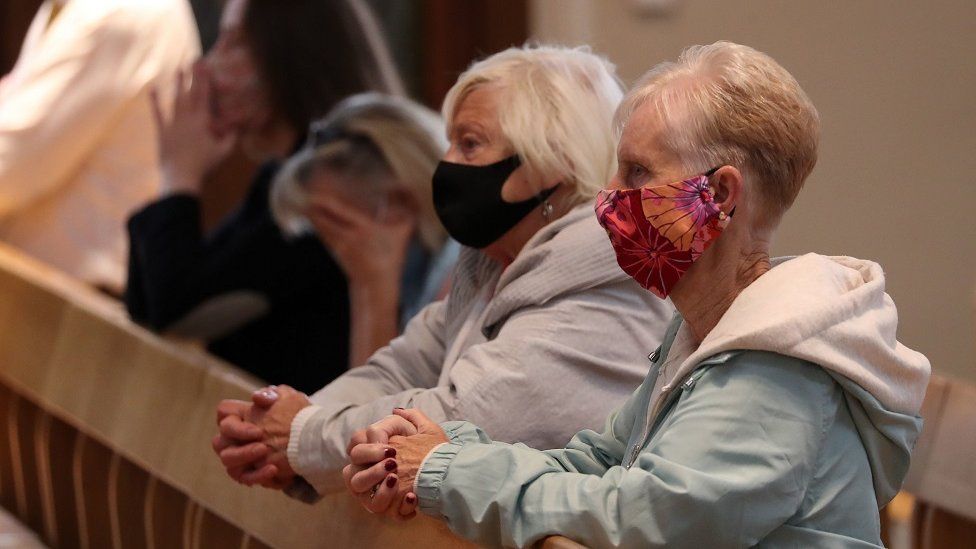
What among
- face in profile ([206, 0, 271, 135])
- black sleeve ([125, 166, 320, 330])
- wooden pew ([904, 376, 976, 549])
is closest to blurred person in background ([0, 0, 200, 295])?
face in profile ([206, 0, 271, 135])

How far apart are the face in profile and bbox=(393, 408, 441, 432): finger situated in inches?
82.9

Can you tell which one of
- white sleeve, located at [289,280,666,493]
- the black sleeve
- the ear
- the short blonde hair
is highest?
the short blonde hair

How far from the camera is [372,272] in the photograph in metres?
3.31

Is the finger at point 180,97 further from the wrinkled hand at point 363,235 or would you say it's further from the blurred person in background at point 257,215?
the wrinkled hand at point 363,235

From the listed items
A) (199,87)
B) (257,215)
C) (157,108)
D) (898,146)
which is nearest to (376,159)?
(257,215)

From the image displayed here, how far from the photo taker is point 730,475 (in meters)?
1.49

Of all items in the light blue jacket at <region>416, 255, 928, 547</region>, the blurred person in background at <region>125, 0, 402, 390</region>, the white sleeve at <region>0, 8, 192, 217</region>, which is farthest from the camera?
the white sleeve at <region>0, 8, 192, 217</region>

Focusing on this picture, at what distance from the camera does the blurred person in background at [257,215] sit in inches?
138

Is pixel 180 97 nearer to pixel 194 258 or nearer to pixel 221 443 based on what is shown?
pixel 194 258

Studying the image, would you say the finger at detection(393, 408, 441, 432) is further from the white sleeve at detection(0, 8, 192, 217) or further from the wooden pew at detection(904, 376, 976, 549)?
the white sleeve at detection(0, 8, 192, 217)

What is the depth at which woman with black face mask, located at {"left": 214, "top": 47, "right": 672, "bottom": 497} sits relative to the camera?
206 cm

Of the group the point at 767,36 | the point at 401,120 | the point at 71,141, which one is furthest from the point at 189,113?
the point at 767,36

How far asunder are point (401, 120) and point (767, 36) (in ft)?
5.14

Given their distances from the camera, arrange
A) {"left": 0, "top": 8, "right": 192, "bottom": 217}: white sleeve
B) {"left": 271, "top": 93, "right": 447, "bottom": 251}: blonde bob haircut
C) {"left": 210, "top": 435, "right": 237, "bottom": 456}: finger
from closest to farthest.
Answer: {"left": 210, "top": 435, "right": 237, "bottom": 456}: finger, {"left": 271, "top": 93, "right": 447, "bottom": 251}: blonde bob haircut, {"left": 0, "top": 8, "right": 192, "bottom": 217}: white sleeve
